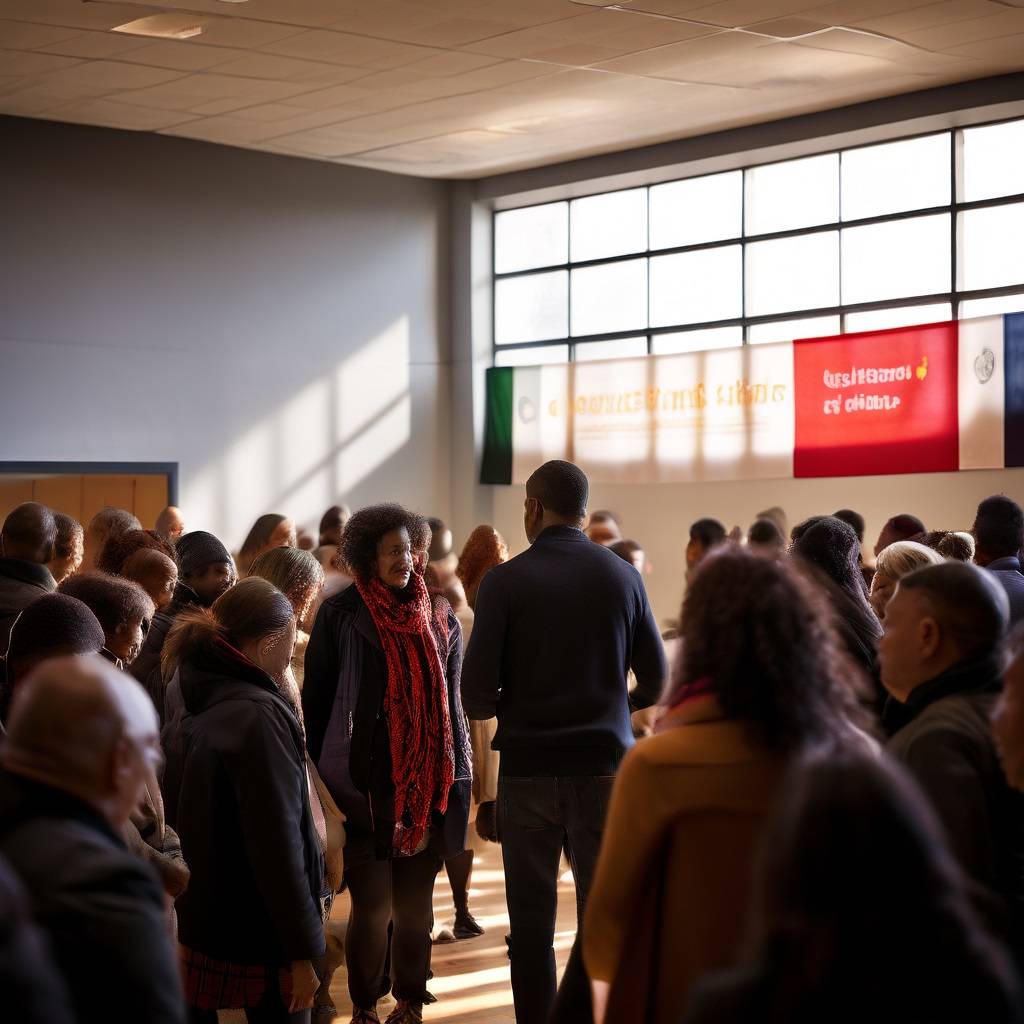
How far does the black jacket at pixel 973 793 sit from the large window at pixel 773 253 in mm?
8650

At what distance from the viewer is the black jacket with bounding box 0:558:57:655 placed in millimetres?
4965

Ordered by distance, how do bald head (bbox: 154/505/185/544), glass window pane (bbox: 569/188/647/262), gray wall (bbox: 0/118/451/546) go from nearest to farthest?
1. bald head (bbox: 154/505/185/544)
2. gray wall (bbox: 0/118/451/546)
3. glass window pane (bbox: 569/188/647/262)

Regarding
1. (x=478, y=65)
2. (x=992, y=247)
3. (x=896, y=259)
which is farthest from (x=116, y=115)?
(x=992, y=247)

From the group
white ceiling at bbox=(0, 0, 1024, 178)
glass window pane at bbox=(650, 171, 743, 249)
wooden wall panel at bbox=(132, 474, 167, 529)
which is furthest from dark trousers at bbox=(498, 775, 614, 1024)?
glass window pane at bbox=(650, 171, 743, 249)

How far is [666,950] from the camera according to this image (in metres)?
2.16

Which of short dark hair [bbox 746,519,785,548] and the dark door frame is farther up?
the dark door frame

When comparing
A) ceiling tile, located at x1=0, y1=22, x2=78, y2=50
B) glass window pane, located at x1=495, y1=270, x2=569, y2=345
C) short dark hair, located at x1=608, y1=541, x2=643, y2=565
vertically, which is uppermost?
ceiling tile, located at x1=0, y1=22, x2=78, y2=50

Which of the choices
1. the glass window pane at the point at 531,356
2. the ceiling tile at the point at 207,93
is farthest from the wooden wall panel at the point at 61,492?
the glass window pane at the point at 531,356

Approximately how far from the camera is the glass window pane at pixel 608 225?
12.8 metres

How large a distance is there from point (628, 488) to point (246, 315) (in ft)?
11.8

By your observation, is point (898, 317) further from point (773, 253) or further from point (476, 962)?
point (476, 962)

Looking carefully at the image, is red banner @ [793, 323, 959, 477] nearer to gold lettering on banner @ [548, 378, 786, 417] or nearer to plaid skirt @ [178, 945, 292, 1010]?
gold lettering on banner @ [548, 378, 786, 417]

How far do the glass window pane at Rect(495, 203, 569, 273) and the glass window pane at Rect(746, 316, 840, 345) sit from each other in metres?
2.09

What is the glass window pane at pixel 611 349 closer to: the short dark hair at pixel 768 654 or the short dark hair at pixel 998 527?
the short dark hair at pixel 998 527
